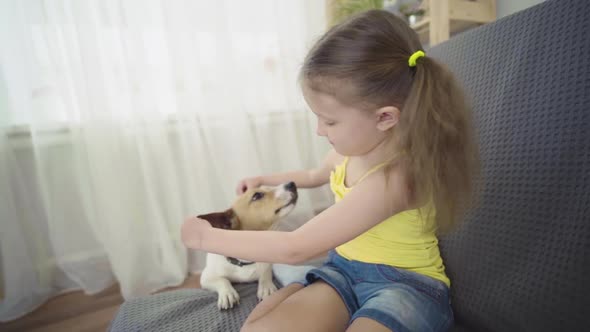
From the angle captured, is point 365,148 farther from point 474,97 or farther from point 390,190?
point 474,97

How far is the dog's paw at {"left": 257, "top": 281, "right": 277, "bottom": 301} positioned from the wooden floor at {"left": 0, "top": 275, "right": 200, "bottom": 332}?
0.82 meters

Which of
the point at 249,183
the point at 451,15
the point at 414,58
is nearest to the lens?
the point at 414,58

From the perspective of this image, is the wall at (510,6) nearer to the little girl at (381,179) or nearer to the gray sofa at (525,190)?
the gray sofa at (525,190)

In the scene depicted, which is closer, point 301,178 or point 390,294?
point 390,294

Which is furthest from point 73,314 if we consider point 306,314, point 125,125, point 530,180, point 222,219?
point 530,180

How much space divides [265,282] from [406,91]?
2.19 feet

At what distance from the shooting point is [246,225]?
1.13m

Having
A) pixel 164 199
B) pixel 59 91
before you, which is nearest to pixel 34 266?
pixel 164 199

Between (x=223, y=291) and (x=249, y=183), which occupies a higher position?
(x=249, y=183)

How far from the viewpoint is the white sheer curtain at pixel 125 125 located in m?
1.38

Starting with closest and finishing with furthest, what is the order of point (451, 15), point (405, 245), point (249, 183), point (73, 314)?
point (405, 245), point (249, 183), point (73, 314), point (451, 15)


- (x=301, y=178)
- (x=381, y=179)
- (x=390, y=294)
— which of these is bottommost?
(x=390, y=294)

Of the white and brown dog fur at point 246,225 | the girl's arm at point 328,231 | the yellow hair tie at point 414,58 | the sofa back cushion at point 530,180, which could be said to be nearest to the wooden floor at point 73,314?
the white and brown dog fur at point 246,225

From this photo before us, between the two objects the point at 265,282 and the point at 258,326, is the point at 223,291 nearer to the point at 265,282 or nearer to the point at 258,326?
the point at 265,282
